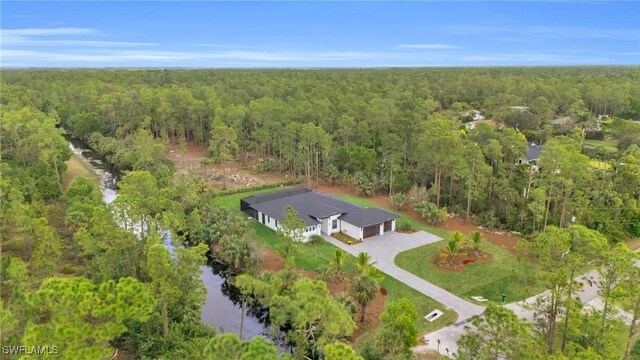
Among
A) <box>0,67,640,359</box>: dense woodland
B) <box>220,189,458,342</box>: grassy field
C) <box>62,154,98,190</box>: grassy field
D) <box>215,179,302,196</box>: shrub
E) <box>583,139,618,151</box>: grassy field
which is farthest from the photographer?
<box>583,139,618,151</box>: grassy field

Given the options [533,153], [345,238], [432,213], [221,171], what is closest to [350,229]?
[345,238]

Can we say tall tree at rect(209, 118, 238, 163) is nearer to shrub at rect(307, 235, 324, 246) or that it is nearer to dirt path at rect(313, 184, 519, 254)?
dirt path at rect(313, 184, 519, 254)

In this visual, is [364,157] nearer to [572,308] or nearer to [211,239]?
[211,239]

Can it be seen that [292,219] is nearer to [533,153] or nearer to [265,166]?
[265,166]

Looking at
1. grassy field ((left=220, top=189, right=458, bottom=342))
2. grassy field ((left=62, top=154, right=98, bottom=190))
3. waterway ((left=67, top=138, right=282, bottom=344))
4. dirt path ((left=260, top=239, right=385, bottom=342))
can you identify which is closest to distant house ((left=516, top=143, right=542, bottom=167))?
grassy field ((left=220, top=189, right=458, bottom=342))

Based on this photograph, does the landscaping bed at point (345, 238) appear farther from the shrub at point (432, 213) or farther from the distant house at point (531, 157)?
the distant house at point (531, 157)

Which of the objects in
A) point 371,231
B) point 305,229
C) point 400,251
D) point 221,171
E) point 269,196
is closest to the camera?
point 400,251
